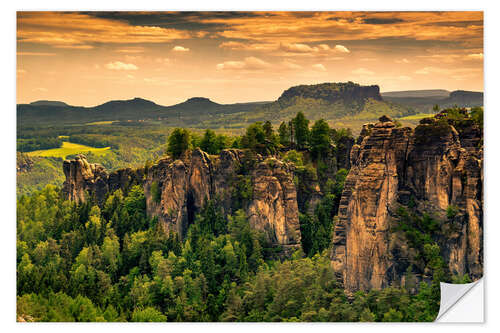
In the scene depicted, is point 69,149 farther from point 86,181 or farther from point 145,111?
point 145,111

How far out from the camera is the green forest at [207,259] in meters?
34.4

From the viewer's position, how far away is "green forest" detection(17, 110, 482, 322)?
113 feet

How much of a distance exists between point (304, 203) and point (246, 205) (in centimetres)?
382

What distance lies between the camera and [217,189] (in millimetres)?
42812

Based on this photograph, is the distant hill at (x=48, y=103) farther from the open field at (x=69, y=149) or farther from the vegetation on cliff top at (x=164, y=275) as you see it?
the vegetation on cliff top at (x=164, y=275)

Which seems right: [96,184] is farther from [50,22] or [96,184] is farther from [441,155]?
[441,155]

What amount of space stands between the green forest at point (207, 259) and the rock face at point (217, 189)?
59 cm

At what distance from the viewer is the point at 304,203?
4388 cm

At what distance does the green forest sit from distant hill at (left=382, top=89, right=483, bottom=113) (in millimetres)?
1326

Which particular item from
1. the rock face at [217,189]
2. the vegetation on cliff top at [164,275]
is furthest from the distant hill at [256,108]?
the vegetation on cliff top at [164,275]

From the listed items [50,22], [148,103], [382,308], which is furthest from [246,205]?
[50,22]

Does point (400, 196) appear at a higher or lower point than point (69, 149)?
lower

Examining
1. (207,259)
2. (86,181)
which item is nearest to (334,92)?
(207,259)

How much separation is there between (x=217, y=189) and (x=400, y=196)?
1168 centimetres
